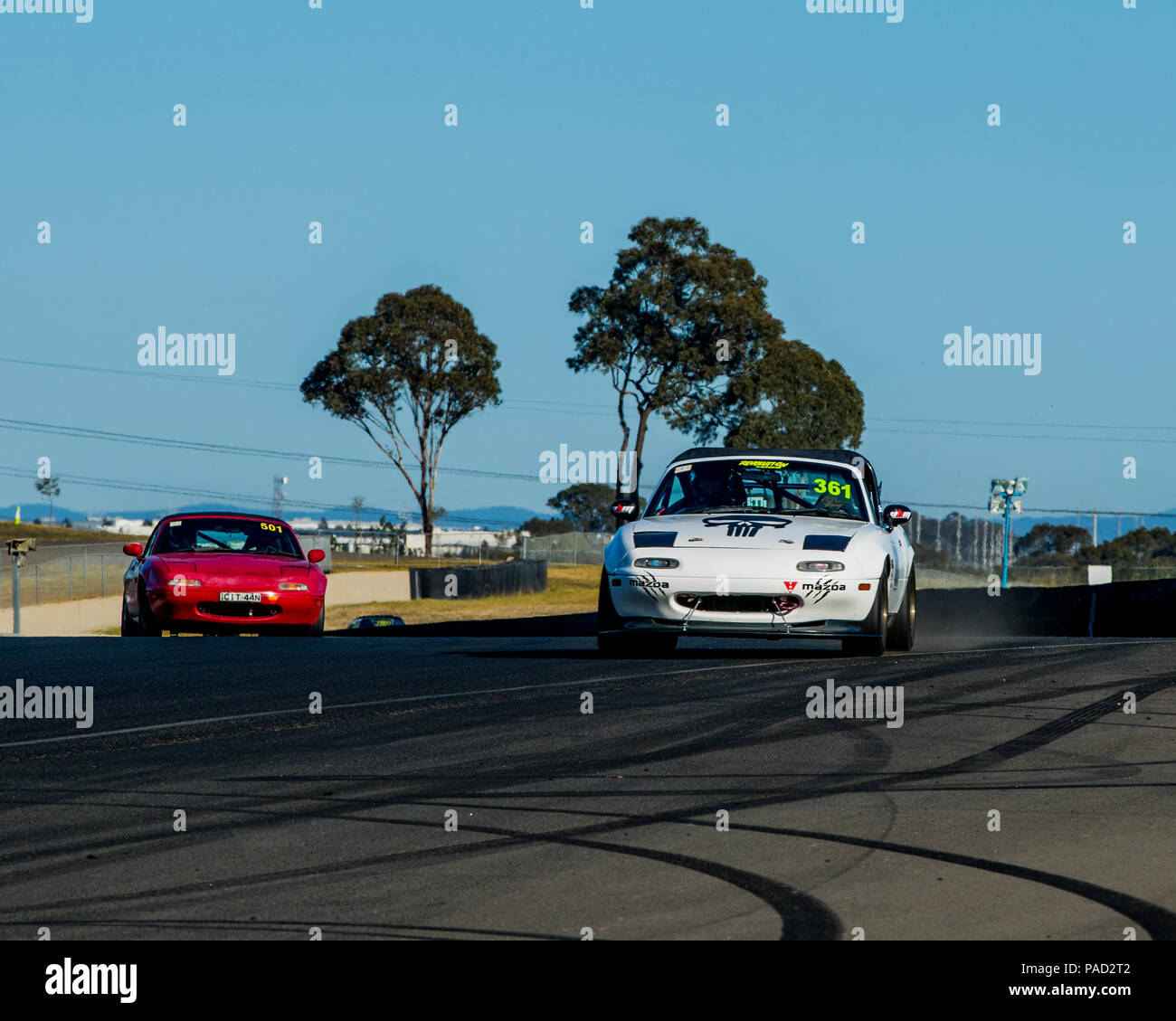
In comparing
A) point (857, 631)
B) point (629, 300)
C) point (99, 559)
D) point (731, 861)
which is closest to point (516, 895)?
point (731, 861)

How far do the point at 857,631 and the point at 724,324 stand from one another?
57.8 meters

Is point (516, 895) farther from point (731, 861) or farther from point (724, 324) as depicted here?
point (724, 324)

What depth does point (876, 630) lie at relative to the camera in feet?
39.5

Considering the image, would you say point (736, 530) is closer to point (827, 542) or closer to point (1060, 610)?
point (827, 542)

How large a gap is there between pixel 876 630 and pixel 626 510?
2.29 m

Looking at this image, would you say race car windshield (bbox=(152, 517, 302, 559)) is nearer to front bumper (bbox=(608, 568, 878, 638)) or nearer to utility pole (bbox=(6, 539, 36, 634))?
front bumper (bbox=(608, 568, 878, 638))

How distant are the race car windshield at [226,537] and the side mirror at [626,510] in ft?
16.9

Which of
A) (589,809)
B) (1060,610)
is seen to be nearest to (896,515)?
(589,809)

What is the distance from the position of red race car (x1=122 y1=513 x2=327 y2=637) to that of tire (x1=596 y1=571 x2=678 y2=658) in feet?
14.5

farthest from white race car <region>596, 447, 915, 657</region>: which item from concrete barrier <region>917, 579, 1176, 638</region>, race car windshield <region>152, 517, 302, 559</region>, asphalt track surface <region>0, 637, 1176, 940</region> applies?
concrete barrier <region>917, 579, 1176, 638</region>

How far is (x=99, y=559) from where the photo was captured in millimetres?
51250

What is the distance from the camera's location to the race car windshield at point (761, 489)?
42.8ft

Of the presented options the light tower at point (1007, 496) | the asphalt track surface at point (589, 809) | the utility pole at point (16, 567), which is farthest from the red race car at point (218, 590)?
the light tower at point (1007, 496)

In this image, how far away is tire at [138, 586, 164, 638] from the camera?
646 inches
